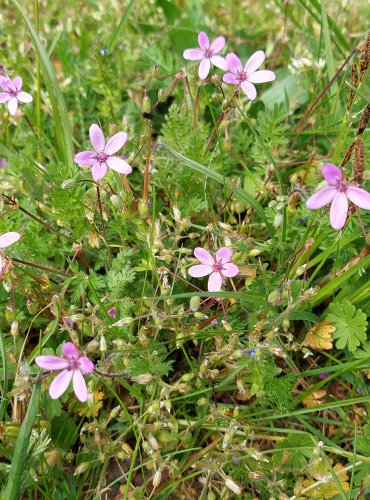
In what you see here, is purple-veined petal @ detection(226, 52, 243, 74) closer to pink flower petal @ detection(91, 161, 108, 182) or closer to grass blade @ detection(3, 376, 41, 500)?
pink flower petal @ detection(91, 161, 108, 182)

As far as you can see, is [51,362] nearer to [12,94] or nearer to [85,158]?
[85,158]

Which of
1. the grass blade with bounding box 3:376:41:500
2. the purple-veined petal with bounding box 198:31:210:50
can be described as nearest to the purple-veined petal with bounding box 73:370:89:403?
the grass blade with bounding box 3:376:41:500

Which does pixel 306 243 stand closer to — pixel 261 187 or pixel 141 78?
pixel 261 187

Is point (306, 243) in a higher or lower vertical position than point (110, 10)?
lower

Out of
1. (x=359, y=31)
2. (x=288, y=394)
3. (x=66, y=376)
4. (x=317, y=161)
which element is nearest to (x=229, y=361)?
(x=288, y=394)

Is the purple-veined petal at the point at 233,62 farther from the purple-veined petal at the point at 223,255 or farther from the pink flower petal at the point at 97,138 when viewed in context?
the purple-veined petal at the point at 223,255

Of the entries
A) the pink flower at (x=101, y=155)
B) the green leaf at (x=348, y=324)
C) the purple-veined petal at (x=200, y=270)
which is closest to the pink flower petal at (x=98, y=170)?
the pink flower at (x=101, y=155)
